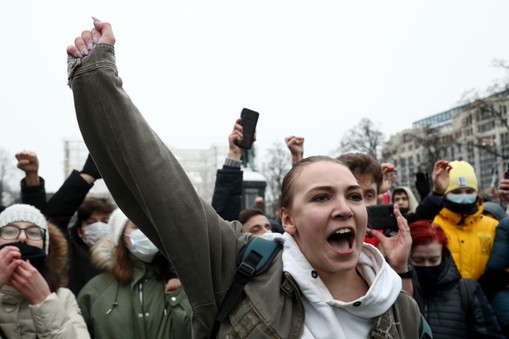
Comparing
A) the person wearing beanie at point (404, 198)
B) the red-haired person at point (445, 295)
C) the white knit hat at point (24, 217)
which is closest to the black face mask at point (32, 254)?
the white knit hat at point (24, 217)

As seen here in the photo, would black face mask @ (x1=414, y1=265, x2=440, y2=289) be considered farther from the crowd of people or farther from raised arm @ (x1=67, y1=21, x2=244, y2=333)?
raised arm @ (x1=67, y1=21, x2=244, y2=333)

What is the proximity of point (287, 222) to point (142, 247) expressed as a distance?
5.83 ft

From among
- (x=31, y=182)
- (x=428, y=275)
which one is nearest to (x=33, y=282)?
(x=31, y=182)

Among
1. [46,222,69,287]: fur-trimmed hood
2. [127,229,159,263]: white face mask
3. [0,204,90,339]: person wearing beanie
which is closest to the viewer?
[0,204,90,339]: person wearing beanie

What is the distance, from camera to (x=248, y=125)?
3.64 m

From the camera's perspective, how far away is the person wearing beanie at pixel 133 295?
3.41 meters

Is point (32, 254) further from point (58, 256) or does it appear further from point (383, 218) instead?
point (383, 218)

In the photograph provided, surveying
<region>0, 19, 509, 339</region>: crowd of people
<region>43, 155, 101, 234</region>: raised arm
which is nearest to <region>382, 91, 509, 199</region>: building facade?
<region>43, 155, 101, 234</region>: raised arm

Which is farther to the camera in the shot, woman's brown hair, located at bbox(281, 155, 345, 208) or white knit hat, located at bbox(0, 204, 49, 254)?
white knit hat, located at bbox(0, 204, 49, 254)

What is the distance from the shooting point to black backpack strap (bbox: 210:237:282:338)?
178 centimetres

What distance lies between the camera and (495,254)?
14.2 feet

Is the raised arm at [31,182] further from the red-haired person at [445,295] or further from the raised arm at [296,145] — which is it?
the red-haired person at [445,295]

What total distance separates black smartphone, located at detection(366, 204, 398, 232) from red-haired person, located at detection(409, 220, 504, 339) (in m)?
0.98

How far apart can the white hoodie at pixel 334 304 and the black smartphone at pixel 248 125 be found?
1.71 meters
